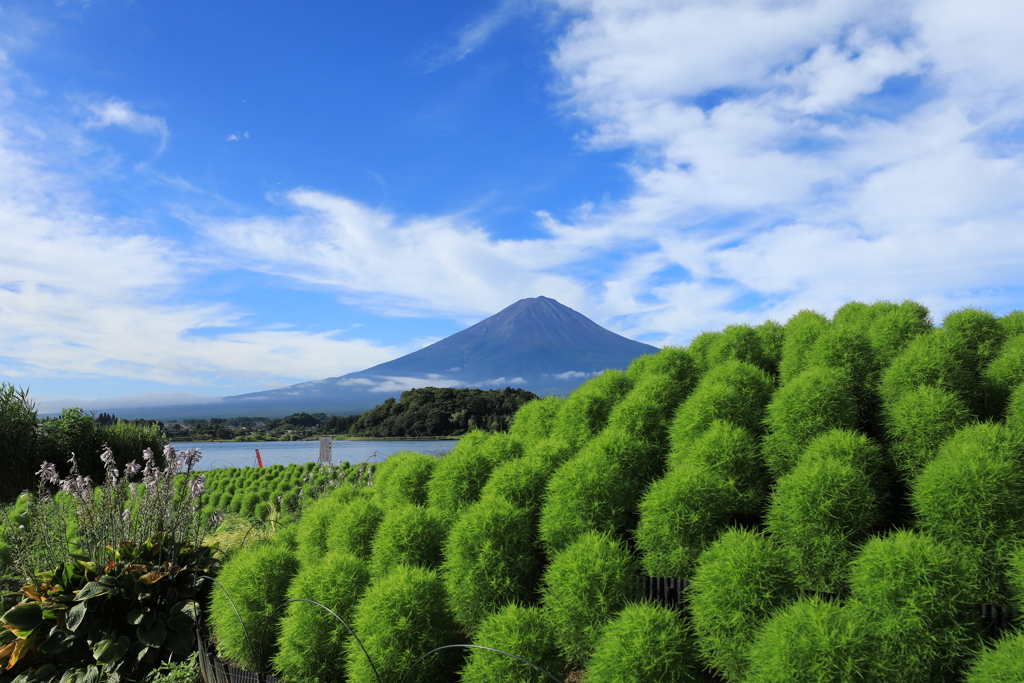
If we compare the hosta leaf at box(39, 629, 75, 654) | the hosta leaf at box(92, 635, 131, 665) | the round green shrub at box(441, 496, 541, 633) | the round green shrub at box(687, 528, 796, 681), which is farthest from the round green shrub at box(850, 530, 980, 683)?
the hosta leaf at box(39, 629, 75, 654)

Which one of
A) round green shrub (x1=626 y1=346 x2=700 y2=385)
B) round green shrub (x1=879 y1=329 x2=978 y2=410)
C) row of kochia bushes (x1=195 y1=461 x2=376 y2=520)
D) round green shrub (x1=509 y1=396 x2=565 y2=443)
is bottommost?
row of kochia bushes (x1=195 y1=461 x2=376 y2=520)

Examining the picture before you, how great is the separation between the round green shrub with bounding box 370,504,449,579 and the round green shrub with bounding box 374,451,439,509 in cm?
78

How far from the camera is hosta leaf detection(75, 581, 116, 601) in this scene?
4.88 m

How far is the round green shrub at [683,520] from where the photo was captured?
382cm

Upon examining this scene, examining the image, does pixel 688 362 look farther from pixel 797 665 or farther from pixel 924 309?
pixel 797 665

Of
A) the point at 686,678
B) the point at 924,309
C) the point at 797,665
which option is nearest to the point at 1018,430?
the point at 924,309

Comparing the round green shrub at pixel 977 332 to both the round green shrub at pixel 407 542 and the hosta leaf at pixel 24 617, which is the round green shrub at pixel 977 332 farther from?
the hosta leaf at pixel 24 617

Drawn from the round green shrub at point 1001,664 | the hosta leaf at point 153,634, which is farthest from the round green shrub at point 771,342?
the hosta leaf at point 153,634

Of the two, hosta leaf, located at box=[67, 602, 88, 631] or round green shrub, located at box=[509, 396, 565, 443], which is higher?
round green shrub, located at box=[509, 396, 565, 443]

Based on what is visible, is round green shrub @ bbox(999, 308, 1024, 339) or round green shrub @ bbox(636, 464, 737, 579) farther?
round green shrub @ bbox(999, 308, 1024, 339)

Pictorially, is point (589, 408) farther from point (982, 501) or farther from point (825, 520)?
point (982, 501)

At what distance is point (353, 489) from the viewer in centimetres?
681

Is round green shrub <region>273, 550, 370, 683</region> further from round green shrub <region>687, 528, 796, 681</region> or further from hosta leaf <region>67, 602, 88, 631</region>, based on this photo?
round green shrub <region>687, 528, 796, 681</region>

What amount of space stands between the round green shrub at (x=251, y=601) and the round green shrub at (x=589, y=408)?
2.75 metres
